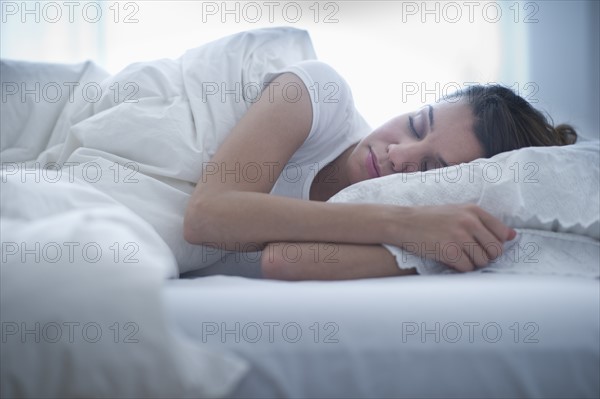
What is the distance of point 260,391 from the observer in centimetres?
60

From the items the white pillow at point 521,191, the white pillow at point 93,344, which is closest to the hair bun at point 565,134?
the white pillow at point 521,191

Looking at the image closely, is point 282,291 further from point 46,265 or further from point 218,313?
point 46,265

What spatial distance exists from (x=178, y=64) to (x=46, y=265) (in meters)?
0.70

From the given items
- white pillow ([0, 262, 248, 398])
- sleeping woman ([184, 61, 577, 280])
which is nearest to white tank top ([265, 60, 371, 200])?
sleeping woman ([184, 61, 577, 280])

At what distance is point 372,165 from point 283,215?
0.28m

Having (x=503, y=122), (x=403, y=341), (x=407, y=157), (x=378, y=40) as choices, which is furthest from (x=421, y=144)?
(x=378, y=40)

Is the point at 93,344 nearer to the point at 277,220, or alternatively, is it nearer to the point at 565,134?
the point at 277,220

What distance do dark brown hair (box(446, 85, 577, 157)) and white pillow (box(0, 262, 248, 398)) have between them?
27.3 inches

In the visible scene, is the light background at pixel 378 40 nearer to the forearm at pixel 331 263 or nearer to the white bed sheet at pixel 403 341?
the forearm at pixel 331 263

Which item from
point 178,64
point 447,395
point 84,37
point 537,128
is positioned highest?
point 84,37

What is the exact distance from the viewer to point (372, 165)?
105 centimetres

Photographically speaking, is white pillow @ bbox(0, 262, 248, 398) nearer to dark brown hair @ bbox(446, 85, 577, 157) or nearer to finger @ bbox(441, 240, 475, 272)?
finger @ bbox(441, 240, 475, 272)

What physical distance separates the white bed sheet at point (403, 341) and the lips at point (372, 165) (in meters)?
0.41

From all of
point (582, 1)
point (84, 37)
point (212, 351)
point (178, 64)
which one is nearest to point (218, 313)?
point (212, 351)
